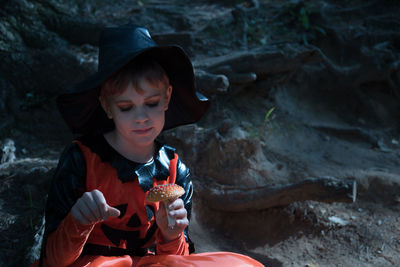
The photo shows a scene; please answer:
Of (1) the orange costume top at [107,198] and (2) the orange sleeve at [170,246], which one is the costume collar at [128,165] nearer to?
(1) the orange costume top at [107,198]

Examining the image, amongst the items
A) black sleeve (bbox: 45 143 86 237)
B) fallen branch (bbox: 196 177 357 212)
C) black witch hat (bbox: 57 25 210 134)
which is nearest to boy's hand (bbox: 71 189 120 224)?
black sleeve (bbox: 45 143 86 237)

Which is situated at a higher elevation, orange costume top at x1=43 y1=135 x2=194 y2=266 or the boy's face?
the boy's face

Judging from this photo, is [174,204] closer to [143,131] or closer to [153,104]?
[143,131]

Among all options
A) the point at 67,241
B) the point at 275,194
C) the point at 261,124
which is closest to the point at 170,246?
the point at 67,241

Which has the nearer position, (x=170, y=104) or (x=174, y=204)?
(x=174, y=204)

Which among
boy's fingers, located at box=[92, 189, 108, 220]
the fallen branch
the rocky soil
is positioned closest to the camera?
boy's fingers, located at box=[92, 189, 108, 220]

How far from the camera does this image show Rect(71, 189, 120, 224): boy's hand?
5.10 ft

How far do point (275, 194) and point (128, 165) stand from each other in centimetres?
196


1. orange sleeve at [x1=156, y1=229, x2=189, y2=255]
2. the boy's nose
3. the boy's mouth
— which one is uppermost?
the boy's nose

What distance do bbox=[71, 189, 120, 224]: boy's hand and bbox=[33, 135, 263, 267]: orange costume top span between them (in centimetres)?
16

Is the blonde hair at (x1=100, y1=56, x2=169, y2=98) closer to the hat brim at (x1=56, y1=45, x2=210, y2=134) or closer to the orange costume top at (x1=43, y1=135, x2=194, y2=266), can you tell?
the hat brim at (x1=56, y1=45, x2=210, y2=134)

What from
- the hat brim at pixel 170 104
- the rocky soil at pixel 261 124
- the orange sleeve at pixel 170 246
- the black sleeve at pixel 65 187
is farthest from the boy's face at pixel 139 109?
the rocky soil at pixel 261 124

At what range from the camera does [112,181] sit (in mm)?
1933

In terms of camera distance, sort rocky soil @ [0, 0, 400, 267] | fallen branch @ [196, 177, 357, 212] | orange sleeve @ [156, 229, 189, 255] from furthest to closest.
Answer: rocky soil @ [0, 0, 400, 267] < fallen branch @ [196, 177, 357, 212] < orange sleeve @ [156, 229, 189, 255]
